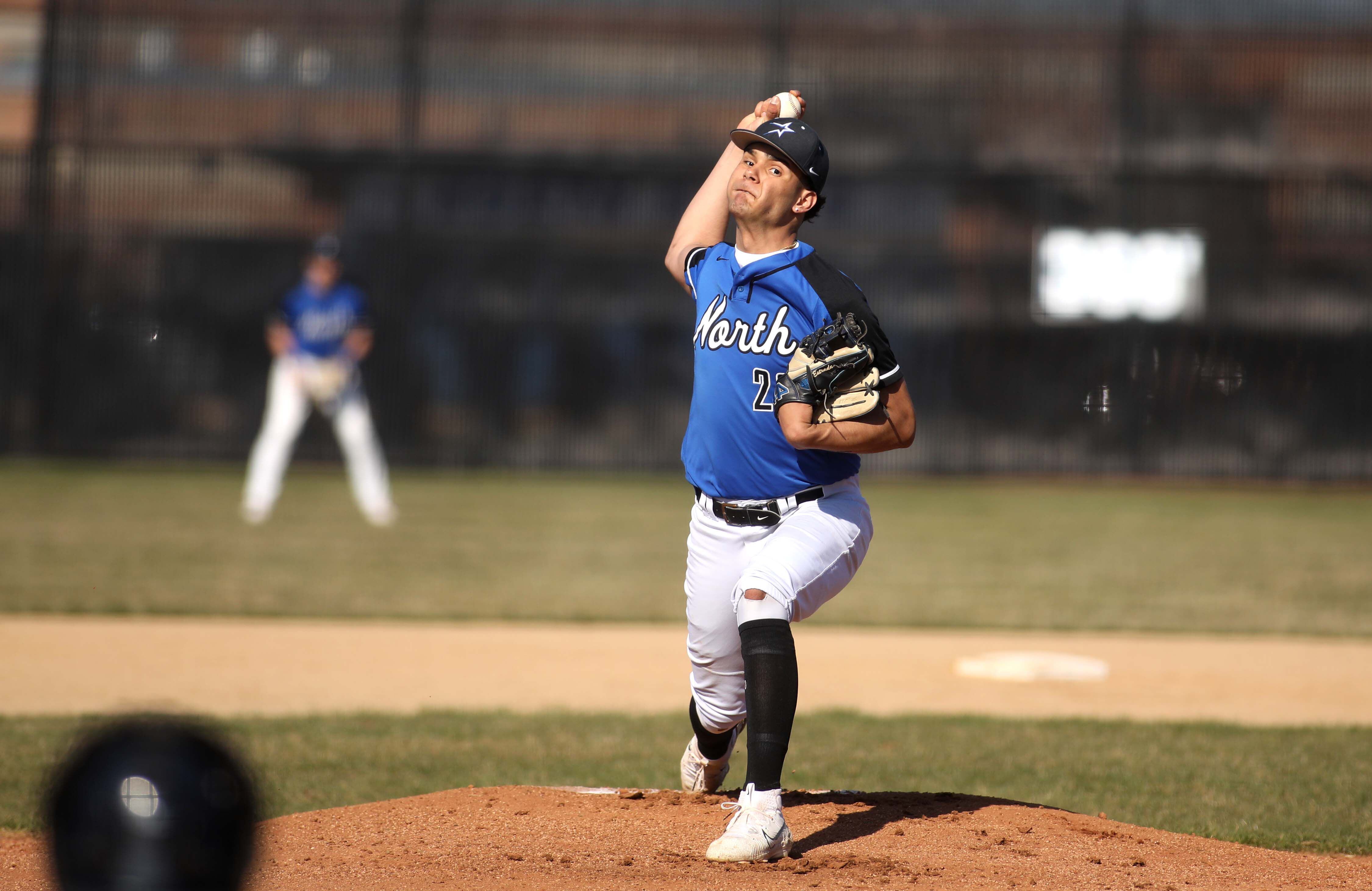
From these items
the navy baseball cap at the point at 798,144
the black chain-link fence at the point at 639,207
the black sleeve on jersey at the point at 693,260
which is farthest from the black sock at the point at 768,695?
the black chain-link fence at the point at 639,207

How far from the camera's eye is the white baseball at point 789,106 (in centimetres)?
398

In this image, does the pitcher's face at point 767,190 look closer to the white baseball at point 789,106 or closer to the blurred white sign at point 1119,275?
the white baseball at point 789,106

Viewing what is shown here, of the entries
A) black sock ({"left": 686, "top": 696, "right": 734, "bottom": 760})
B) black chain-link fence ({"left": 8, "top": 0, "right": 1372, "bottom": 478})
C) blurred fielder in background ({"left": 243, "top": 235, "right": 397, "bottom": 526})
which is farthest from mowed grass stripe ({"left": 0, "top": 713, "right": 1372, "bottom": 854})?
black chain-link fence ({"left": 8, "top": 0, "right": 1372, "bottom": 478})

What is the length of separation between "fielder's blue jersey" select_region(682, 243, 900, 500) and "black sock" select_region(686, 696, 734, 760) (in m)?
0.75

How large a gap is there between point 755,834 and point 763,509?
88cm

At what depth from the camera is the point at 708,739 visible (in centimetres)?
414

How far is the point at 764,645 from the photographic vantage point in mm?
3480

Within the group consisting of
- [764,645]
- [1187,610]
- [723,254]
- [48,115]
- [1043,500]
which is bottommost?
[1043,500]

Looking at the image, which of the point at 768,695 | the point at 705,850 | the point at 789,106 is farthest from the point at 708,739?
the point at 789,106

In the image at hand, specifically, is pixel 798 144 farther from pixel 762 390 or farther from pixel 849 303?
pixel 762 390

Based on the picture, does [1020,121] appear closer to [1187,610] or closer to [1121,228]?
[1121,228]

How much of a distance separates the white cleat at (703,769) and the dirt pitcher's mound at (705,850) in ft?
0.28

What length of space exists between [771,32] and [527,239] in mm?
5103

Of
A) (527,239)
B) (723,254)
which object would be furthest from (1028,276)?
(723,254)
